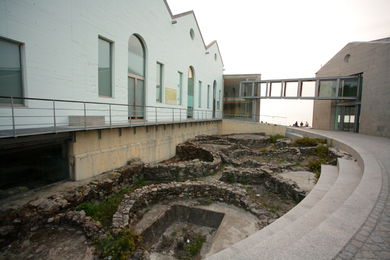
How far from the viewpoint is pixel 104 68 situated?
35.3 ft

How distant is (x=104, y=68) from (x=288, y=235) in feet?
37.2

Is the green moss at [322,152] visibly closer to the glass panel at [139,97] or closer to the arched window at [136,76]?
the arched window at [136,76]

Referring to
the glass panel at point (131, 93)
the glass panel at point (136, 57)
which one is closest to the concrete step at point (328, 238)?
the glass panel at point (131, 93)

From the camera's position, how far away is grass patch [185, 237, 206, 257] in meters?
5.04

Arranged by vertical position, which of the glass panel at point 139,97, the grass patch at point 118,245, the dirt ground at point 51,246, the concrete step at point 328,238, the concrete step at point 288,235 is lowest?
the dirt ground at point 51,246

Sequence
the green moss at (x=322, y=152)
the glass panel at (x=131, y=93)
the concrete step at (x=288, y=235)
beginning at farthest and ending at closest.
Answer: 1. the glass panel at (x=131, y=93)
2. the green moss at (x=322, y=152)
3. the concrete step at (x=288, y=235)

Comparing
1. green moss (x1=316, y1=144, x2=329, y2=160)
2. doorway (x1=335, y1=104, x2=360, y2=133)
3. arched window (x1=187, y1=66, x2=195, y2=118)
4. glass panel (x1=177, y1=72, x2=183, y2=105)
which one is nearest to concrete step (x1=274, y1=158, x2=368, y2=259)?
green moss (x1=316, y1=144, x2=329, y2=160)

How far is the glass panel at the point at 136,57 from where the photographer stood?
1282 centimetres

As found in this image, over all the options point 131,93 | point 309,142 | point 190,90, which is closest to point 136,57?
point 131,93

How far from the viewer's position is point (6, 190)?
6.51m

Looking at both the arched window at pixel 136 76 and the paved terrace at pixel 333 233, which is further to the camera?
the arched window at pixel 136 76

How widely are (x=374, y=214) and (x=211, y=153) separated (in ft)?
31.0

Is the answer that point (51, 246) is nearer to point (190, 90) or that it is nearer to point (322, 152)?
point (322, 152)

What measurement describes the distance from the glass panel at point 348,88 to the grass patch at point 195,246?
22.7 m
